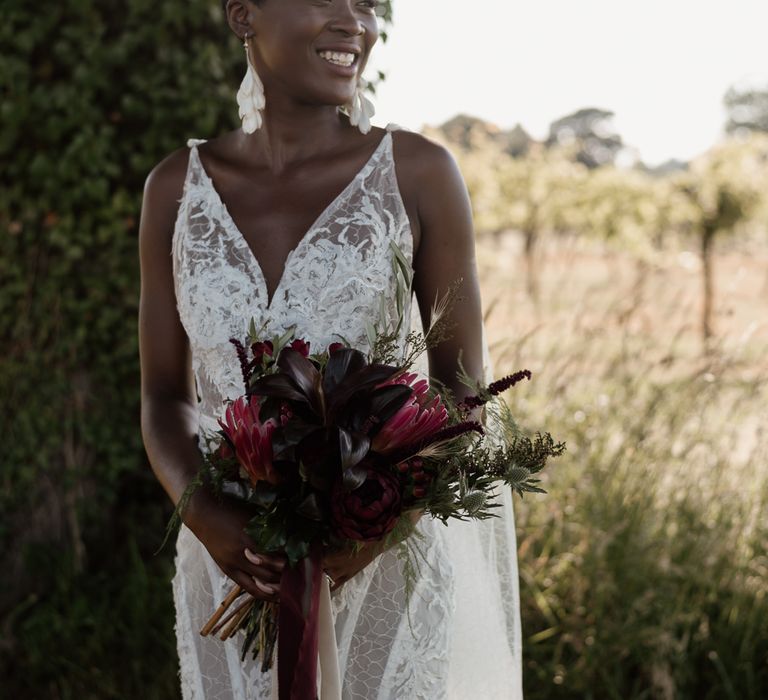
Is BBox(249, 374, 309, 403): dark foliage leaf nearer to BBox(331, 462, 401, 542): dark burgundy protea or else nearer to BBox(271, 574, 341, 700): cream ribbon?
BBox(331, 462, 401, 542): dark burgundy protea

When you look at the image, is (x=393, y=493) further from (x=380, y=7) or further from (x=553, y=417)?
(x=553, y=417)

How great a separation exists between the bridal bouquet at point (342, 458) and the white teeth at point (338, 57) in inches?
26.4

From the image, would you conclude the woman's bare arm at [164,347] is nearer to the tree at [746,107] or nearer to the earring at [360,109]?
the earring at [360,109]

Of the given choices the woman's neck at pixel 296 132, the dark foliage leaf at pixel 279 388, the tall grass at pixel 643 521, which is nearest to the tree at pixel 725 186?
the tall grass at pixel 643 521

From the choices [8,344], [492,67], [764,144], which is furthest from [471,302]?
[764,144]

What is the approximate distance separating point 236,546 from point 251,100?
1.05 metres

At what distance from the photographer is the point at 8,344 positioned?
14.6 ft

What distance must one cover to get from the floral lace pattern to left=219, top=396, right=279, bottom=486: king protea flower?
454 mm

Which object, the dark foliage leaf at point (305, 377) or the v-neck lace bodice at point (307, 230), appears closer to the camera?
the dark foliage leaf at point (305, 377)

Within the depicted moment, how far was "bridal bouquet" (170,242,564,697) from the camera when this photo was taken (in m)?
1.62

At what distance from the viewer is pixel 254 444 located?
1.65 meters

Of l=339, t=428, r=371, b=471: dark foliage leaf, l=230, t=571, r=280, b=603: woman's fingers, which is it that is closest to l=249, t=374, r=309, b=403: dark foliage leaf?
l=339, t=428, r=371, b=471: dark foliage leaf

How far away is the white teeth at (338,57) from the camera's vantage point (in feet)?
6.82

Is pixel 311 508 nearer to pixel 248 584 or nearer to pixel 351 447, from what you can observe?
pixel 351 447
